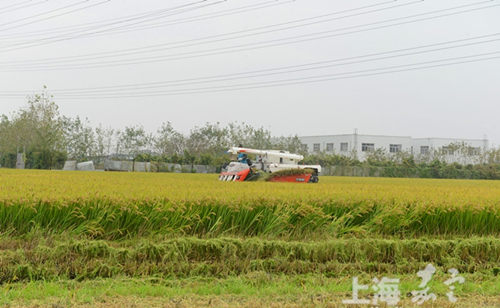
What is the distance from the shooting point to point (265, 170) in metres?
16.8

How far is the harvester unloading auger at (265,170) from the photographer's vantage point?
1566 centimetres

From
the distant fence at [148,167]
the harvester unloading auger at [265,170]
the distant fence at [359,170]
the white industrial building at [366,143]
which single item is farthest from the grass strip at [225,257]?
the white industrial building at [366,143]

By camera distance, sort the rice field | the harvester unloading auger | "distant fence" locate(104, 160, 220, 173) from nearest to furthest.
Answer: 1. the rice field
2. the harvester unloading auger
3. "distant fence" locate(104, 160, 220, 173)

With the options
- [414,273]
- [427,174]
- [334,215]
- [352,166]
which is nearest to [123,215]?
[334,215]

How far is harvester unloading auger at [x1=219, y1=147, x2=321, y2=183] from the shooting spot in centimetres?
1566

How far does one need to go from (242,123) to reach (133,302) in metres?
42.1

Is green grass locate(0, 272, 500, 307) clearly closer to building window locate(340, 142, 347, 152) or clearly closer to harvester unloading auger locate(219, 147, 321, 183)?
harvester unloading auger locate(219, 147, 321, 183)

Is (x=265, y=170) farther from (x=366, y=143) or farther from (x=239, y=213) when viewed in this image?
(x=366, y=143)

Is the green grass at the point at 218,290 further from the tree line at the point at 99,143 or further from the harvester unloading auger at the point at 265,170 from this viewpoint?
the tree line at the point at 99,143

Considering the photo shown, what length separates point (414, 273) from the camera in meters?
5.47

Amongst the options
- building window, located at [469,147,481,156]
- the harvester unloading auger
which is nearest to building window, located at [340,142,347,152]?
building window, located at [469,147,481,156]

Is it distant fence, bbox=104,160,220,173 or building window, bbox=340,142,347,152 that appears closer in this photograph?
distant fence, bbox=104,160,220,173

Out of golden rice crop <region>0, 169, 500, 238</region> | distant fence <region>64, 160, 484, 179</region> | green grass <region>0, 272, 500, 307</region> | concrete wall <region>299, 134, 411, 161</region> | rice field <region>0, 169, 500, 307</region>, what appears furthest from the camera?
concrete wall <region>299, 134, 411, 161</region>

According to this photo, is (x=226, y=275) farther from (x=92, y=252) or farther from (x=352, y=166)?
(x=352, y=166)
